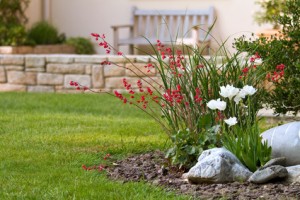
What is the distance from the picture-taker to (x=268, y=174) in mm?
4609

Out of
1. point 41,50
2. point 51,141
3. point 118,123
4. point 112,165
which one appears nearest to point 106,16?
point 41,50

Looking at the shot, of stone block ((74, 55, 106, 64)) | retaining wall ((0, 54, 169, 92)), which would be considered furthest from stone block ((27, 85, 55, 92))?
stone block ((74, 55, 106, 64))

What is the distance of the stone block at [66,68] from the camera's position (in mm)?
9945

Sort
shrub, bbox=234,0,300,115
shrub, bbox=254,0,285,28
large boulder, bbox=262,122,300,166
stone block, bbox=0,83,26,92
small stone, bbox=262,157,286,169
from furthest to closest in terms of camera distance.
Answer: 1. shrub, bbox=254,0,285,28
2. stone block, bbox=0,83,26,92
3. shrub, bbox=234,0,300,115
4. large boulder, bbox=262,122,300,166
5. small stone, bbox=262,157,286,169

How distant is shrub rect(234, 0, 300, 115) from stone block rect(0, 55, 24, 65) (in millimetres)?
4942

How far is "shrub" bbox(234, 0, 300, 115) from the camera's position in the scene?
5.62m

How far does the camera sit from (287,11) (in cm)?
594

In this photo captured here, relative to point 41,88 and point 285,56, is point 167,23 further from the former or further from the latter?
point 285,56

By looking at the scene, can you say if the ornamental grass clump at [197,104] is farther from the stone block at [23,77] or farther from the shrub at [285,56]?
the stone block at [23,77]

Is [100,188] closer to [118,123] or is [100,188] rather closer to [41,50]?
[118,123]

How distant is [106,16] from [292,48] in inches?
327

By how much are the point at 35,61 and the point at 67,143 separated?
402cm

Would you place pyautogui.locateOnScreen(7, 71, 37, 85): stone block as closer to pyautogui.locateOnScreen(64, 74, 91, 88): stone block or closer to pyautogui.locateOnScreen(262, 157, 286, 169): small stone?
pyautogui.locateOnScreen(64, 74, 91, 88): stone block

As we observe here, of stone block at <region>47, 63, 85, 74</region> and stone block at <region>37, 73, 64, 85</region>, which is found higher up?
stone block at <region>47, 63, 85, 74</region>
